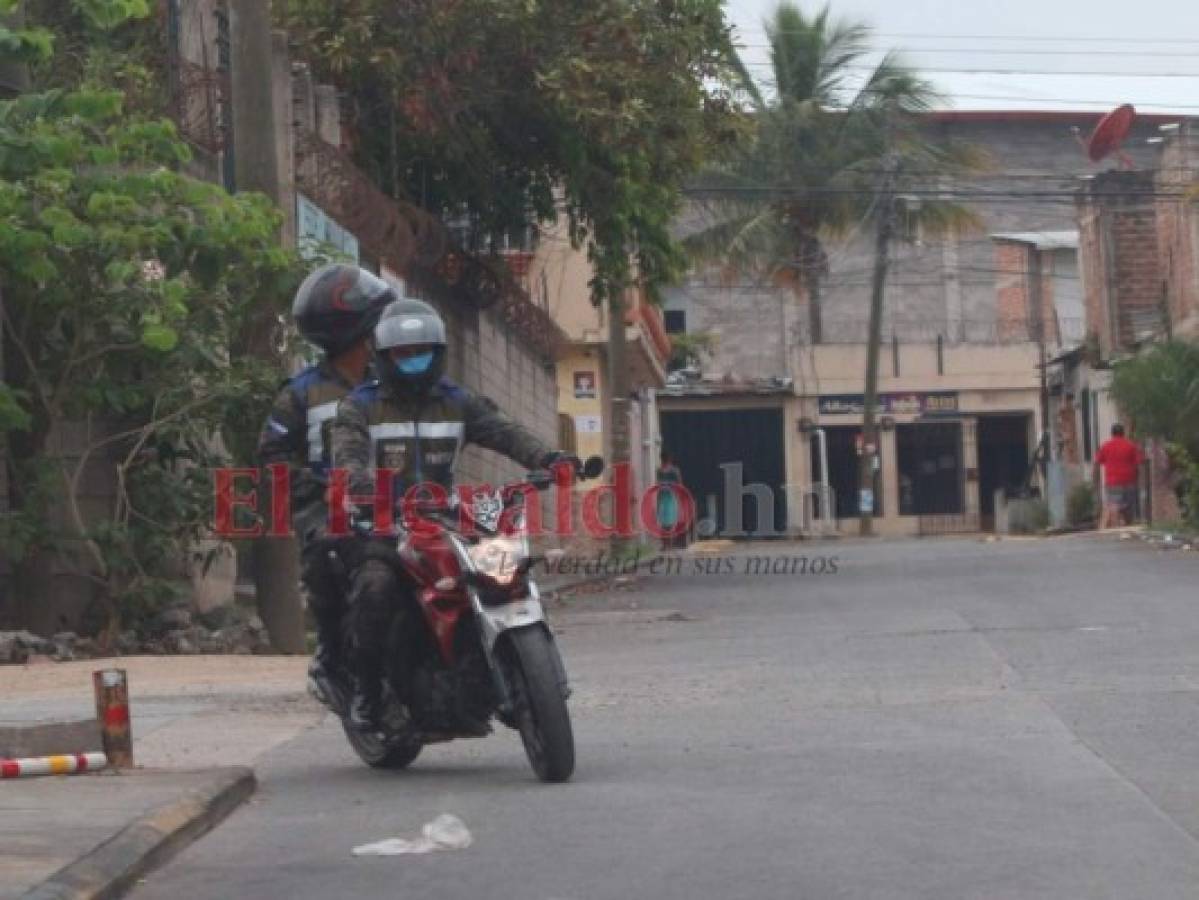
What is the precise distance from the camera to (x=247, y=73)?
51.7ft

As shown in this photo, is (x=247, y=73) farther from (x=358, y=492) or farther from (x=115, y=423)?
(x=358, y=492)

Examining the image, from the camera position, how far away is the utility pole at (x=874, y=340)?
50.0m

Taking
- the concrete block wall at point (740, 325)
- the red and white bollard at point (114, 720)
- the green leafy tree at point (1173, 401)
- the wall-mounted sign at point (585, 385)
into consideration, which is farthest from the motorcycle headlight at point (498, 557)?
the concrete block wall at point (740, 325)

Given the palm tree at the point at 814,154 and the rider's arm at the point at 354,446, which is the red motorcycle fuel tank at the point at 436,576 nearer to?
the rider's arm at the point at 354,446

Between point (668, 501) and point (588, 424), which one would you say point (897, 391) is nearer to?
point (588, 424)

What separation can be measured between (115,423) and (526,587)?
8.62 m

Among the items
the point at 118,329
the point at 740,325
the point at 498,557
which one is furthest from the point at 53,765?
the point at 740,325

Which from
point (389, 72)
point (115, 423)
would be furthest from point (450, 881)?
point (389, 72)

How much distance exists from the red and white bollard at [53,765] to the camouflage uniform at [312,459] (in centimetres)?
103

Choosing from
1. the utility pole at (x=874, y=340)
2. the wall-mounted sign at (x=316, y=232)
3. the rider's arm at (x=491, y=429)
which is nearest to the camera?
the rider's arm at (x=491, y=429)

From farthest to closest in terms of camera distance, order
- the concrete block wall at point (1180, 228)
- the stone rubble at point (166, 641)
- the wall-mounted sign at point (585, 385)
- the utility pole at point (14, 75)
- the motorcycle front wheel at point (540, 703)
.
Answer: the wall-mounted sign at point (585, 385), the concrete block wall at point (1180, 228), the utility pole at point (14, 75), the stone rubble at point (166, 641), the motorcycle front wheel at point (540, 703)

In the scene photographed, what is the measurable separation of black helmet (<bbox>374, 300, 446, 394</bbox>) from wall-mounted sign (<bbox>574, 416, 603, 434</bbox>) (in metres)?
31.9

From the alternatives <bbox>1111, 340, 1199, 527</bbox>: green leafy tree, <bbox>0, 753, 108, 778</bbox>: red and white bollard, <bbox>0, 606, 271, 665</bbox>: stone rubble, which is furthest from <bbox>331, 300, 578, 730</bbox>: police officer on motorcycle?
<bbox>1111, 340, 1199, 527</bbox>: green leafy tree

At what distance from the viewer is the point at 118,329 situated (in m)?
15.6
